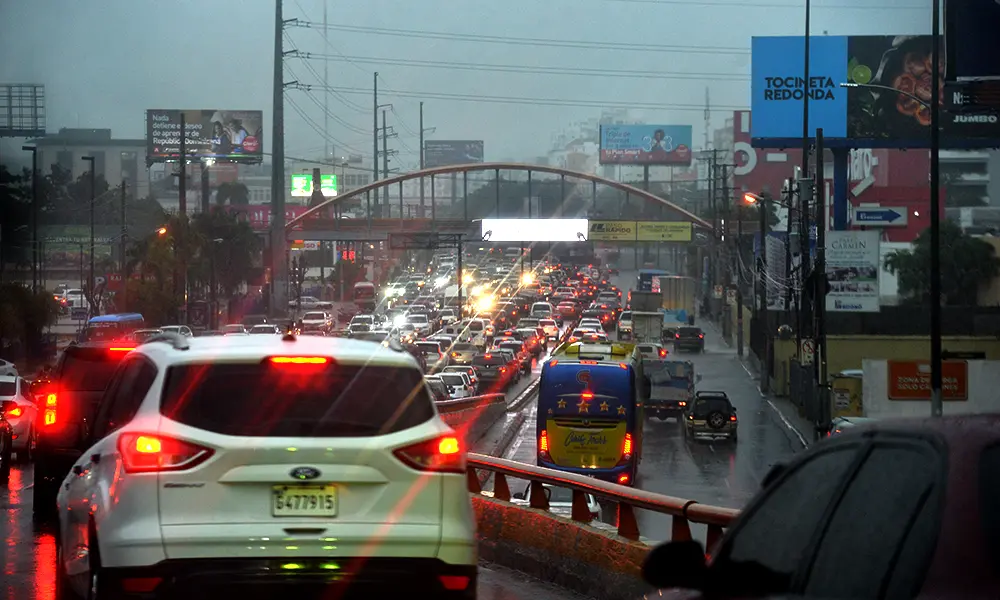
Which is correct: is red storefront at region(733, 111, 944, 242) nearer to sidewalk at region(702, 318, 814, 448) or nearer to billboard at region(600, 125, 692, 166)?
billboard at region(600, 125, 692, 166)

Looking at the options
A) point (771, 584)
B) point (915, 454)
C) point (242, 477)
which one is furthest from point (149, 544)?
point (915, 454)

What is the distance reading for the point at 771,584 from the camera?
411 centimetres

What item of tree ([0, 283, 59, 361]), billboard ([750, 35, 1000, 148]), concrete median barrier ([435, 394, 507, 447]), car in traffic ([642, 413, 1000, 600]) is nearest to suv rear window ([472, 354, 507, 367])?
concrete median barrier ([435, 394, 507, 447])

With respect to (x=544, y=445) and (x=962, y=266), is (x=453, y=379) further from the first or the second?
(x=962, y=266)

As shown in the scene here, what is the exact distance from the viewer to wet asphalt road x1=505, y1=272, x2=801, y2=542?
31656 mm

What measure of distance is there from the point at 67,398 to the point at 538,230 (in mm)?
96562

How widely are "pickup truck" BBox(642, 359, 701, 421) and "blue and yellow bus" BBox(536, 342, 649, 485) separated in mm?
16621

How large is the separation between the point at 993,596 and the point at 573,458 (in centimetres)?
2963

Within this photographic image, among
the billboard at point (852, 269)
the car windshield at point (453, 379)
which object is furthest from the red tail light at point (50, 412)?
the billboard at point (852, 269)

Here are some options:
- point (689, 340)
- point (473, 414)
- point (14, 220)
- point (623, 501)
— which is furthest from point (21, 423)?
point (14, 220)

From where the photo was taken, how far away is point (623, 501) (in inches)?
417

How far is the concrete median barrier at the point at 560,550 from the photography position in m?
10.4

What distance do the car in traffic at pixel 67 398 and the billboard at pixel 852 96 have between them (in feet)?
183

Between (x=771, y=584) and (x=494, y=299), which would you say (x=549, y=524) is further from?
(x=494, y=299)
